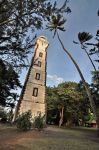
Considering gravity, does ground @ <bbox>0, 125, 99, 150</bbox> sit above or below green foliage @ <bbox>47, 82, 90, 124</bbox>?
below

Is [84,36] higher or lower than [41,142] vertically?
higher

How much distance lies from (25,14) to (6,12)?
1.29m

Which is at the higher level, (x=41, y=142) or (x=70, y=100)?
(x=70, y=100)

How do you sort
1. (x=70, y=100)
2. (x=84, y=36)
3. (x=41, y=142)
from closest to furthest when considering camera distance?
Result: (x=41, y=142) < (x=84, y=36) < (x=70, y=100)

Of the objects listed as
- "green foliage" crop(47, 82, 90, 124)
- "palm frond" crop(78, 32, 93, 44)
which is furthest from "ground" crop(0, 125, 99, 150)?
"green foliage" crop(47, 82, 90, 124)

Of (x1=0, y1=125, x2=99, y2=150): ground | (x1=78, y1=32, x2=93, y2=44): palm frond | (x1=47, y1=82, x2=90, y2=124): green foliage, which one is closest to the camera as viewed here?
(x1=0, y1=125, x2=99, y2=150): ground

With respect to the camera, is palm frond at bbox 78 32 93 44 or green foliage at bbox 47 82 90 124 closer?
palm frond at bbox 78 32 93 44

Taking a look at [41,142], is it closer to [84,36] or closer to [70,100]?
[84,36]

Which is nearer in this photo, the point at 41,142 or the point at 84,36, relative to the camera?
the point at 41,142

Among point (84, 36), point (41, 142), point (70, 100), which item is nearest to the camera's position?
point (41, 142)

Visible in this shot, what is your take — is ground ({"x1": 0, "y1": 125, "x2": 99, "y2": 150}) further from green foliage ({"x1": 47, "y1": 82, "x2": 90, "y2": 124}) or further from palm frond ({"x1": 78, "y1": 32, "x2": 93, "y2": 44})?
green foliage ({"x1": 47, "y1": 82, "x2": 90, "y2": 124})

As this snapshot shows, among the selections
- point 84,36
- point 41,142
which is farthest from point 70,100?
point 41,142

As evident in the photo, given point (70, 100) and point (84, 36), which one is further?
point (70, 100)

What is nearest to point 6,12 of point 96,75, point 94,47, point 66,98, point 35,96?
point 94,47
